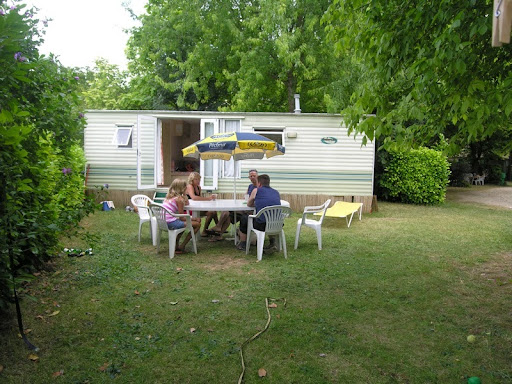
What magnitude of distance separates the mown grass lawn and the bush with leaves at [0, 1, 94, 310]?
56 cm

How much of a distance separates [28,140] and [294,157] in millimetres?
8309

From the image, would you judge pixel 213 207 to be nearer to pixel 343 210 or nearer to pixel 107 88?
pixel 343 210

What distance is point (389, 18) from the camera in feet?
12.9

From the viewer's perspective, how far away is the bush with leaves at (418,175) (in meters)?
13.8

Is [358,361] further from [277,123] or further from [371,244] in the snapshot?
[277,123]

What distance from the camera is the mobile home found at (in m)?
11.4

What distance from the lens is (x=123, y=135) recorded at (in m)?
11.6

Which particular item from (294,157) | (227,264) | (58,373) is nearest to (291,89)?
(294,157)

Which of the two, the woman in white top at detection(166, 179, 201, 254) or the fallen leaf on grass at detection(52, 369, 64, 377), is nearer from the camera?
the fallen leaf on grass at detection(52, 369, 64, 377)

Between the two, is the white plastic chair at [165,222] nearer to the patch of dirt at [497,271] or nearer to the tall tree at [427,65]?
the tall tree at [427,65]

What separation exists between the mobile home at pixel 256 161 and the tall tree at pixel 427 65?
6.84 m

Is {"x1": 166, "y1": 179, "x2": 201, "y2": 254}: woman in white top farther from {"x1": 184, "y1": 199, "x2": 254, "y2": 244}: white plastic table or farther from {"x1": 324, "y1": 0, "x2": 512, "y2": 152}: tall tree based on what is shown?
{"x1": 324, "y1": 0, "x2": 512, "y2": 152}: tall tree

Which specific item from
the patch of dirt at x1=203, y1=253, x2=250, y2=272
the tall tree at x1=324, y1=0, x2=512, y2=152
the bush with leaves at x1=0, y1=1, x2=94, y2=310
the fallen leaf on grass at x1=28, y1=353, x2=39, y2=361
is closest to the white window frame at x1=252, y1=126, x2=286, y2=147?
the patch of dirt at x1=203, y1=253, x2=250, y2=272

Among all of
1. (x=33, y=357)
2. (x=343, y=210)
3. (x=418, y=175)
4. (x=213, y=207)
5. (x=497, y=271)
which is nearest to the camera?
(x=33, y=357)
